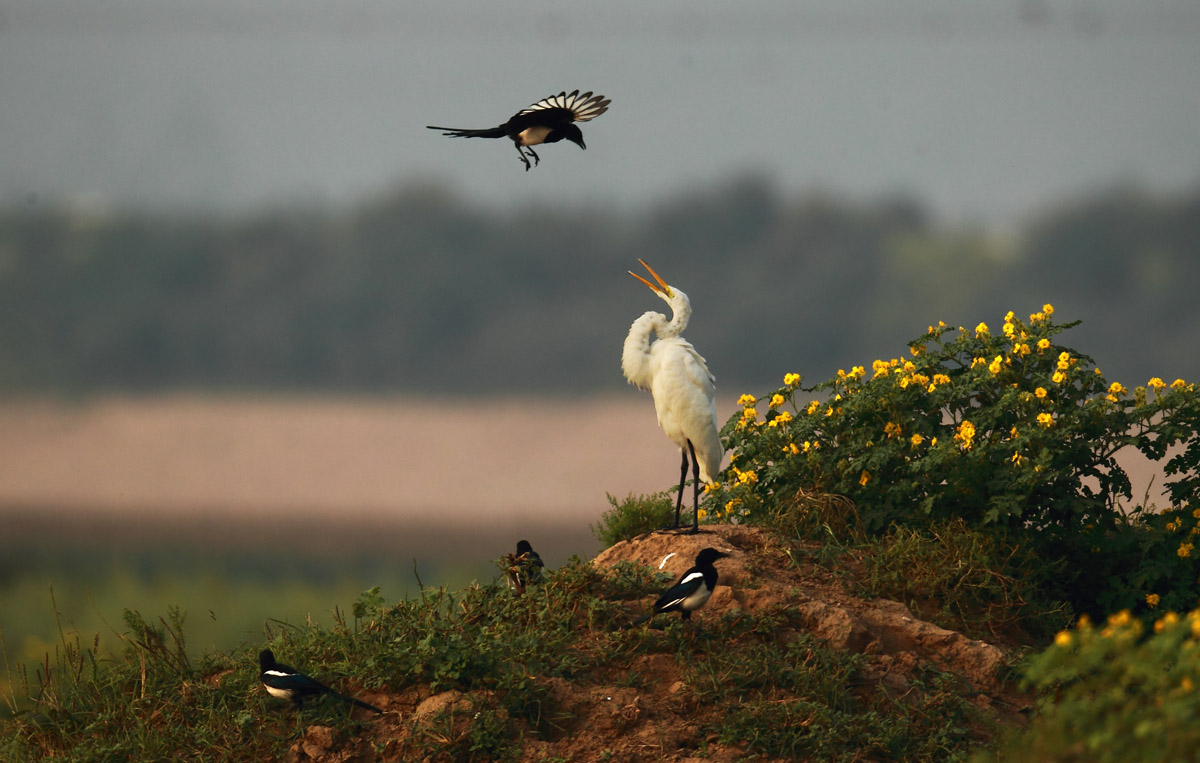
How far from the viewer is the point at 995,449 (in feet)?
28.8

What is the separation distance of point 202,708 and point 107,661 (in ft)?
3.51

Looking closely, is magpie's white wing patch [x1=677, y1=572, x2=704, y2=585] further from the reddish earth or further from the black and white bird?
the black and white bird

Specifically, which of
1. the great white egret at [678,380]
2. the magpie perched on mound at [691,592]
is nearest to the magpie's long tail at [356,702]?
the magpie perched on mound at [691,592]

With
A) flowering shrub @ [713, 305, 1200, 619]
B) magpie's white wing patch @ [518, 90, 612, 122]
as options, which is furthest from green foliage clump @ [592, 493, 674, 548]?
magpie's white wing patch @ [518, 90, 612, 122]

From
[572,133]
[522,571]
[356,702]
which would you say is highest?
[572,133]

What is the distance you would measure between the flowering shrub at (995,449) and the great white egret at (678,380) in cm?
97

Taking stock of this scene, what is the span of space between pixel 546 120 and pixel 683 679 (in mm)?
3510

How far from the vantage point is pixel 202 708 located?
680 centimetres

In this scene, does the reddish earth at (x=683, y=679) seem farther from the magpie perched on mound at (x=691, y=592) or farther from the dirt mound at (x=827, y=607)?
the magpie perched on mound at (x=691, y=592)

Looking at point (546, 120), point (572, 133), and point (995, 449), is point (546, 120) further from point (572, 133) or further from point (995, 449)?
point (995, 449)

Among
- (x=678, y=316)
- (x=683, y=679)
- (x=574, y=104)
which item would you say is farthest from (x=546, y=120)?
(x=683, y=679)

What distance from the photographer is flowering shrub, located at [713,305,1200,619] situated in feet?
28.9

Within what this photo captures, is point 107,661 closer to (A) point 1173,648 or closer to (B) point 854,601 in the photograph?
(B) point 854,601

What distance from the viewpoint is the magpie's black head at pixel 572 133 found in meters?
6.98
